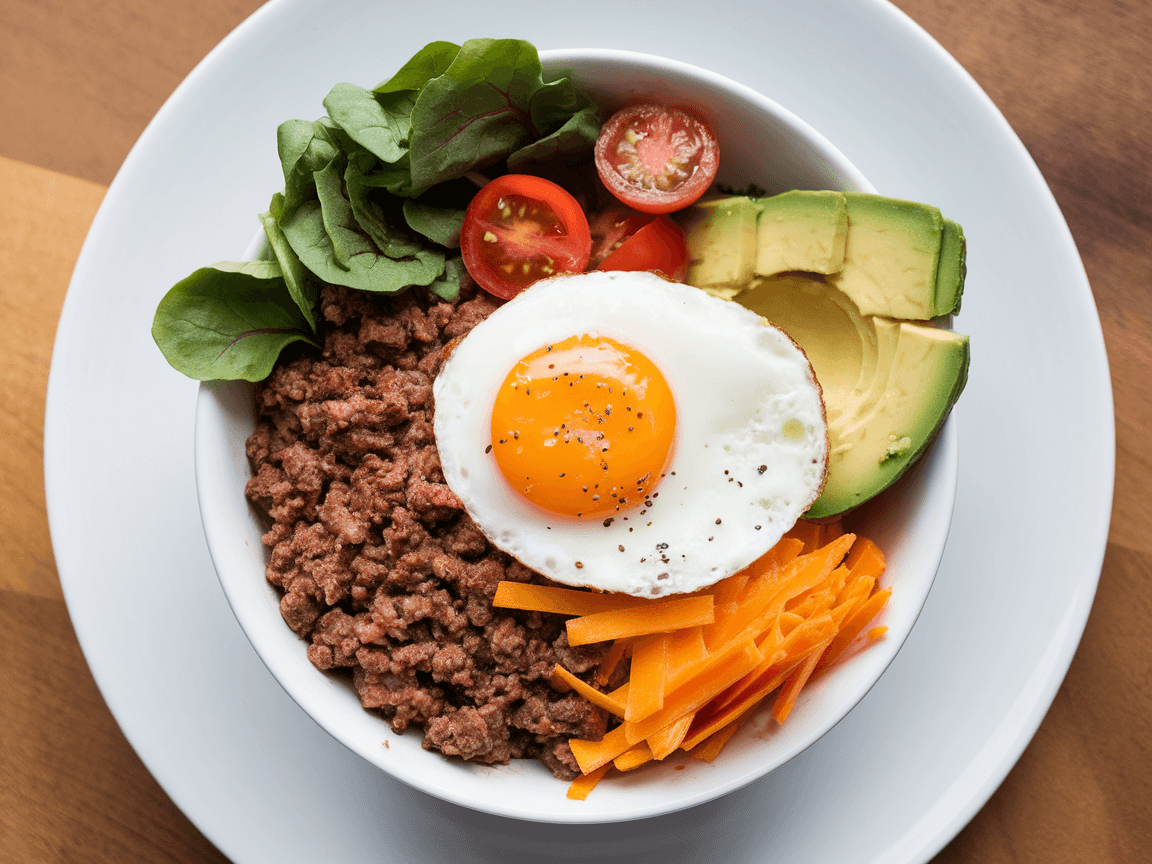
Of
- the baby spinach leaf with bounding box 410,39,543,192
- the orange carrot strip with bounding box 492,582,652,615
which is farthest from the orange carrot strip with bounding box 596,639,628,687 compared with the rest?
the baby spinach leaf with bounding box 410,39,543,192

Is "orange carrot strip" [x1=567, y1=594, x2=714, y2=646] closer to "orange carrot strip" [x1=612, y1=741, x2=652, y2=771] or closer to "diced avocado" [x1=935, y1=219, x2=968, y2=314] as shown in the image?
"orange carrot strip" [x1=612, y1=741, x2=652, y2=771]

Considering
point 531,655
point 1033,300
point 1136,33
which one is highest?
point 1136,33

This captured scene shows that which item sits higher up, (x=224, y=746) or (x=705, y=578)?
(x=705, y=578)

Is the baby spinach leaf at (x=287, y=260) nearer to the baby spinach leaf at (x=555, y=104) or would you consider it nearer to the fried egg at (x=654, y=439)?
the fried egg at (x=654, y=439)

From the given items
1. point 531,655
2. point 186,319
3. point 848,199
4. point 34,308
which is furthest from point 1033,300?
point 34,308

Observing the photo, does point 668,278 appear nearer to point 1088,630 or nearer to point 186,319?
point 186,319

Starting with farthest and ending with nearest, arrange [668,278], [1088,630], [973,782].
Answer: [1088,630], [973,782], [668,278]
